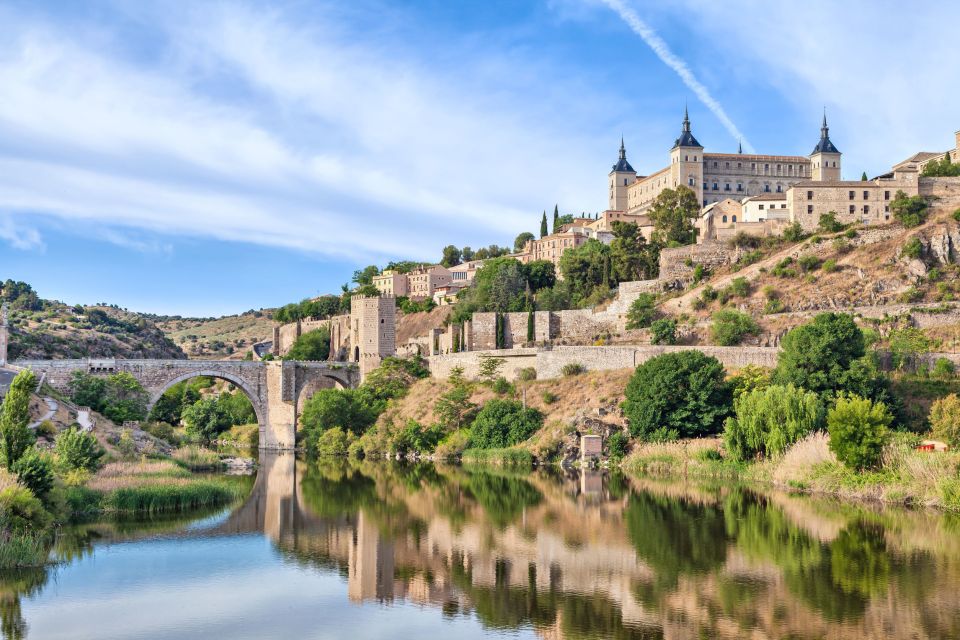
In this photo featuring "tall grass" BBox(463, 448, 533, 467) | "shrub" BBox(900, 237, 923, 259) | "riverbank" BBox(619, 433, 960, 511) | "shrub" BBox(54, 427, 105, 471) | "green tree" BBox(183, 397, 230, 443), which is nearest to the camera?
"riverbank" BBox(619, 433, 960, 511)

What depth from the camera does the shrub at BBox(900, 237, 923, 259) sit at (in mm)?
53719

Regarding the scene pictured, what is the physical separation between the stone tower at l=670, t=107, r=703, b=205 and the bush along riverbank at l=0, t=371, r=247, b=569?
5083cm

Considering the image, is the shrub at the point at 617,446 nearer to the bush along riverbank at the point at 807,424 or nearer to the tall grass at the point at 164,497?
the bush along riverbank at the point at 807,424

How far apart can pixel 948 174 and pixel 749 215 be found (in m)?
12.4

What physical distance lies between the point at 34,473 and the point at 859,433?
21491mm

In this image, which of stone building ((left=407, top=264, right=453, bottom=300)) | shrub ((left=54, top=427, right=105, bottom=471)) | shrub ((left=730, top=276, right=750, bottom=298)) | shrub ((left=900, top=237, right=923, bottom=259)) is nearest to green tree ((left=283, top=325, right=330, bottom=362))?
stone building ((left=407, top=264, right=453, bottom=300))

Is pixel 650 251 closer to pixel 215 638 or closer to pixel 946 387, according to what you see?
pixel 946 387

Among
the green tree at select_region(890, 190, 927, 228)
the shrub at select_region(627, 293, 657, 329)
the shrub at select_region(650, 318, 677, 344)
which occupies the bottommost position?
the shrub at select_region(650, 318, 677, 344)

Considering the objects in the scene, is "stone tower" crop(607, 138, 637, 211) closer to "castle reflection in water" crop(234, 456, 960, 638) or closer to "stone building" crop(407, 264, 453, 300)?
"stone building" crop(407, 264, 453, 300)

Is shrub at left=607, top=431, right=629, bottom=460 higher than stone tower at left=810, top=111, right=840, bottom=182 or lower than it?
lower

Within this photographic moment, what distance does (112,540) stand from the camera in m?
22.0

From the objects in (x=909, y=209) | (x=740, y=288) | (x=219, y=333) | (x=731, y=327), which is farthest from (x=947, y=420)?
(x=219, y=333)

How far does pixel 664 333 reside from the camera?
51781 mm

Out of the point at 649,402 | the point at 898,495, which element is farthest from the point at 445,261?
the point at 898,495
